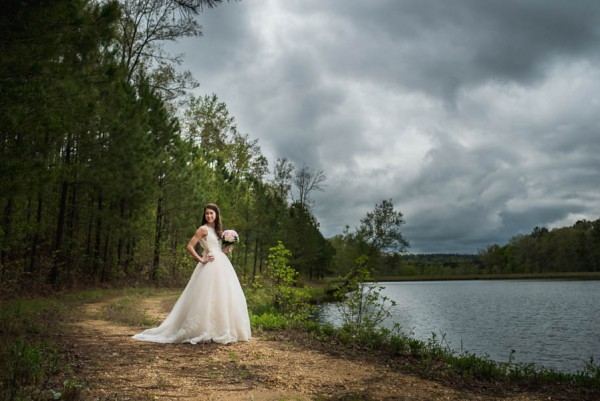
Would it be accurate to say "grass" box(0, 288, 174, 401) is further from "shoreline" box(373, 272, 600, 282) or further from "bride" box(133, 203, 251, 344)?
"shoreline" box(373, 272, 600, 282)

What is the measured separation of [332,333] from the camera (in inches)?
387

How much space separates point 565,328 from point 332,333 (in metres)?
13.4

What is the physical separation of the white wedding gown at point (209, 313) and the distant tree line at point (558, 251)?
10030 cm

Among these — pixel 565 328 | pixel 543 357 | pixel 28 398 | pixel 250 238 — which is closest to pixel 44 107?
pixel 28 398

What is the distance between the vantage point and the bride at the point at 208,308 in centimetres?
820

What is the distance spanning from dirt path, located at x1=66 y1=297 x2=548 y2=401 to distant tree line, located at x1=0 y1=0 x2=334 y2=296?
4.82 m

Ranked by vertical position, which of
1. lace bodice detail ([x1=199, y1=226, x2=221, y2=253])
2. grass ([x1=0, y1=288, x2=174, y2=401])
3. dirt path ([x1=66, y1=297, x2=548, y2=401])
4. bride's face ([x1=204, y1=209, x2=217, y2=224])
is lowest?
dirt path ([x1=66, y1=297, x2=548, y2=401])

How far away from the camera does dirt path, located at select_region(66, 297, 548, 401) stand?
5227 millimetres

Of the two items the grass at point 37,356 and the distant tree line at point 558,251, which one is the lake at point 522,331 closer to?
the grass at point 37,356

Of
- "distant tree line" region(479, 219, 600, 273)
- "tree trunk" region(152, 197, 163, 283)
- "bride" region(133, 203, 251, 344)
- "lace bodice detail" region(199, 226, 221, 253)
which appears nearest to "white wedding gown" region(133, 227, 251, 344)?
"bride" region(133, 203, 251, 344)

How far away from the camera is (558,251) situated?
9706 centimetres

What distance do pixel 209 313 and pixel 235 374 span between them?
7.61 ft

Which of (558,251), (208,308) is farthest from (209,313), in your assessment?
(558,251)

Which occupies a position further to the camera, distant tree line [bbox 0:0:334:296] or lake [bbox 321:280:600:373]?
lake [bbox 321:280:600:373]
